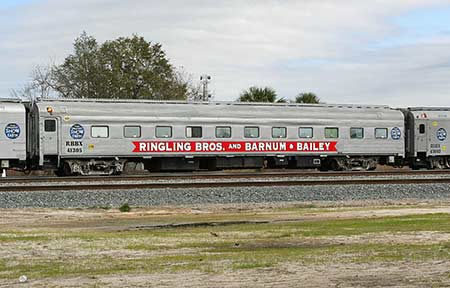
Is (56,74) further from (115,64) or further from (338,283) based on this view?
(338,283)

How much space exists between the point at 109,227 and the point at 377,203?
322 inches

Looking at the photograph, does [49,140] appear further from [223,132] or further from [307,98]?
[307,98]

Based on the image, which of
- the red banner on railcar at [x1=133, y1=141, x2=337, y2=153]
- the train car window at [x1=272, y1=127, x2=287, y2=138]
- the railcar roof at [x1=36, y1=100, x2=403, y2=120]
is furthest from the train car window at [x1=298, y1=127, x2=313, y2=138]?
the train car window at [x1=272, y1=127, x2=287, y2=138]

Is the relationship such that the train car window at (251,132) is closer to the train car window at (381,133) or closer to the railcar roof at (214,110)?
the railcar roof at (214,110)

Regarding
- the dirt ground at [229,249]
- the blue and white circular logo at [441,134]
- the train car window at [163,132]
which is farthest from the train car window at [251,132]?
the dirt ground at [229,249]

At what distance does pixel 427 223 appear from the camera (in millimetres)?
13734

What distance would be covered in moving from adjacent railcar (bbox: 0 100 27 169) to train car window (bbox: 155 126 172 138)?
5.27 metres

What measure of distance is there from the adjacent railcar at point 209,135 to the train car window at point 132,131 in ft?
0.13

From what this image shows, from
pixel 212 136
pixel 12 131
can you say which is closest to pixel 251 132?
pixel 212 136

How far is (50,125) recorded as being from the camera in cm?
2916

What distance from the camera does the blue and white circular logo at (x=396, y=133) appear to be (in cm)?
3478

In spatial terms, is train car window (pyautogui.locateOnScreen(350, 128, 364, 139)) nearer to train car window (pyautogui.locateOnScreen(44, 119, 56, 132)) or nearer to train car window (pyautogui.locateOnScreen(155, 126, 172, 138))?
train car window (pyautogui.locateOnScreen(155, 126, 172, 138))

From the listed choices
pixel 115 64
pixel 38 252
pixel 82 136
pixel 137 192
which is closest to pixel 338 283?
pixel 38 252

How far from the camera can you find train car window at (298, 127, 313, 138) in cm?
3294
